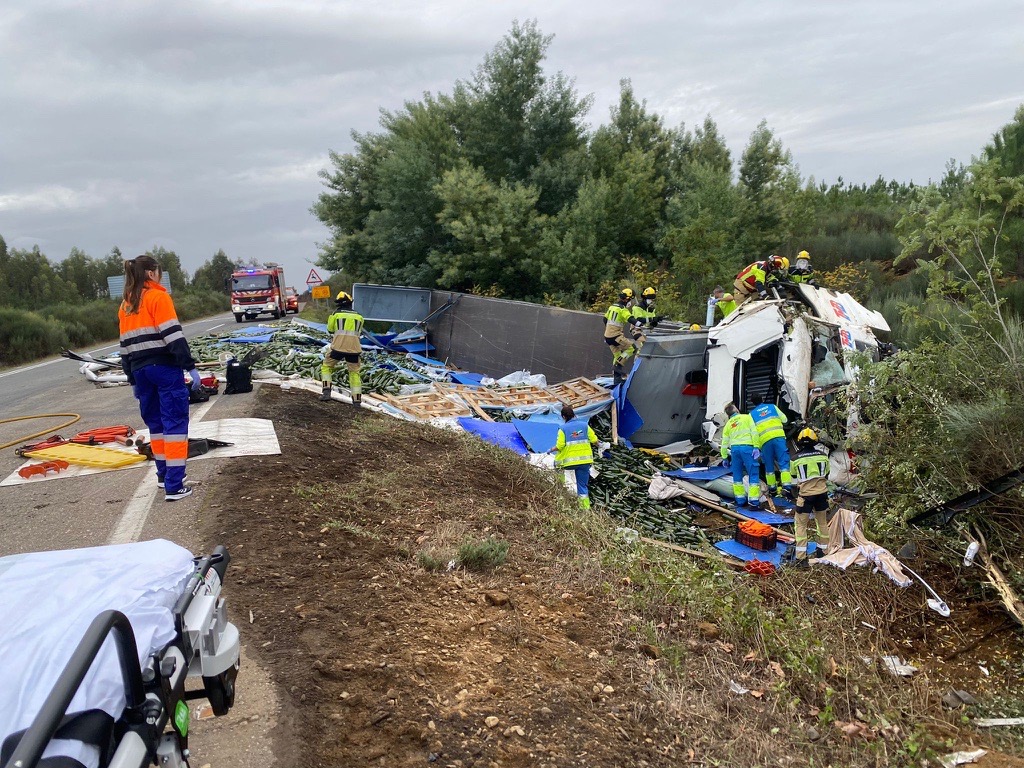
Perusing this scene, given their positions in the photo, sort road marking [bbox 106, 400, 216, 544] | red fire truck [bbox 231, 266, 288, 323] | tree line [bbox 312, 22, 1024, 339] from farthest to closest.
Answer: red fire truck [bbox 231, 266, 288, 323], tree line [bbox 312, 22, 1024, 339], road marking [bbox 106, 400, 216, 544]

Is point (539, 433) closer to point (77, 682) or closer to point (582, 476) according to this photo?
point (582, 476)

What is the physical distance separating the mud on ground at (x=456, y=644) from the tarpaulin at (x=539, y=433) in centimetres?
328

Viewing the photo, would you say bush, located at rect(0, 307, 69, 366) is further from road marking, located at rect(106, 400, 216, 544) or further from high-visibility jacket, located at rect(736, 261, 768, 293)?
high-visibility jacket, located at rect(736, 261, 768, 293)

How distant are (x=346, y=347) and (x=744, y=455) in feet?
18.2

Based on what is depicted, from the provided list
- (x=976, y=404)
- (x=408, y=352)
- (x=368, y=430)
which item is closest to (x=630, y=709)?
(x=976, y=404)

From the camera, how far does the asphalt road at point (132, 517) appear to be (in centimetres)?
295

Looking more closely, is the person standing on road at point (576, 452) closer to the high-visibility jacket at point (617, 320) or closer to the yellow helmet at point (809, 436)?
the yellow helmet at point (809, 436)

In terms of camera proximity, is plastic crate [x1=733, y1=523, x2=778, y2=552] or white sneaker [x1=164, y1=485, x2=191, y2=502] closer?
white sneaker [x1=164, y1=485, x2=191, y2=502]

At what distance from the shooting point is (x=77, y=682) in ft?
5.11

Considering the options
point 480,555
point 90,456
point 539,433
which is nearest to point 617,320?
point 539,433

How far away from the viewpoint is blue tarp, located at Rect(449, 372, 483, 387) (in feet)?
48.1

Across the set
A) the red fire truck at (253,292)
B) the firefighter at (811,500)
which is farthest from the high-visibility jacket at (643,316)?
the red fire truck at (253,292)

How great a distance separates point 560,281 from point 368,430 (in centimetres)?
1155

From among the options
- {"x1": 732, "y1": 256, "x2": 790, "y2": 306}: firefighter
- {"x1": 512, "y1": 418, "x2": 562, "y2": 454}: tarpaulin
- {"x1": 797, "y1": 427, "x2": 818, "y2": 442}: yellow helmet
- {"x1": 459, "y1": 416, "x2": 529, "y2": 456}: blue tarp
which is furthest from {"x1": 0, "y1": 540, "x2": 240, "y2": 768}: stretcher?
{"x1": 732, "y1": 256, "x2": 790, "y2": 306}: firefighter
